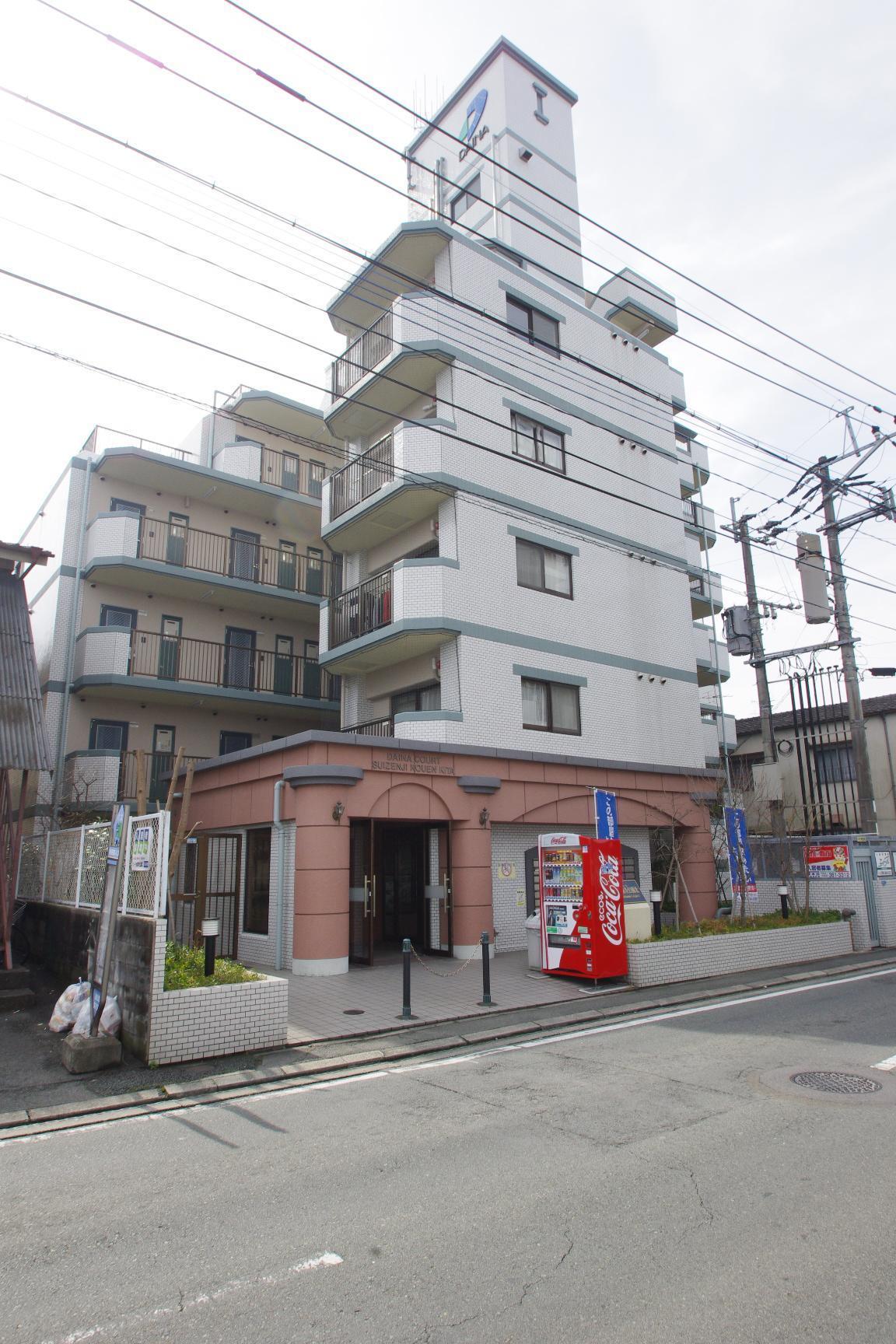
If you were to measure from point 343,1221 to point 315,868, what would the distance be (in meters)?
9.52

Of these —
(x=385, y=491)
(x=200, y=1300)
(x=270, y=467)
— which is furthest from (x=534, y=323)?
(x=200, y=1300)

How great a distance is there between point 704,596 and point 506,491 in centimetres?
1345

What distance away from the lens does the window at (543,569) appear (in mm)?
19578

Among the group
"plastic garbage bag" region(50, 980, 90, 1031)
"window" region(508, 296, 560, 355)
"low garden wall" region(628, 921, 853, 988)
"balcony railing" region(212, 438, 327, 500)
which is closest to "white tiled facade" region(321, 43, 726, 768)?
"window" region(508, 296, 560, 355)

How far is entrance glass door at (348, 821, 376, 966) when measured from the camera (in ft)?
49.2

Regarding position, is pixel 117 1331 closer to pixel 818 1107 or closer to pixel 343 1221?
pixel 343 1221

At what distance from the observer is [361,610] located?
20.0 metres

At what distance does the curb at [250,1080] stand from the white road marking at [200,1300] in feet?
11.3

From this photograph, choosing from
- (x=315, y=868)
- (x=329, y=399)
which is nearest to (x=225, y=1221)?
(x=315, y=868)

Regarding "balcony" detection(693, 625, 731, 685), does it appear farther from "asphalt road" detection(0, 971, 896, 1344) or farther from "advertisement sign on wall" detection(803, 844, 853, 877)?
"asphalt road" detection(0, 971, 896, 1344)

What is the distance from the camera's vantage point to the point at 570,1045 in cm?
918

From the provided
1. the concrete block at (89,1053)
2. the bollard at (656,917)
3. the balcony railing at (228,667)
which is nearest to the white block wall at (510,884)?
the bollard at (656,917)

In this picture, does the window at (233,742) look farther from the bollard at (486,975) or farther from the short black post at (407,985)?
the short black post at (407,985)

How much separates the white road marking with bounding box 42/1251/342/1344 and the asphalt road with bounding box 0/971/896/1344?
0.5 inches
